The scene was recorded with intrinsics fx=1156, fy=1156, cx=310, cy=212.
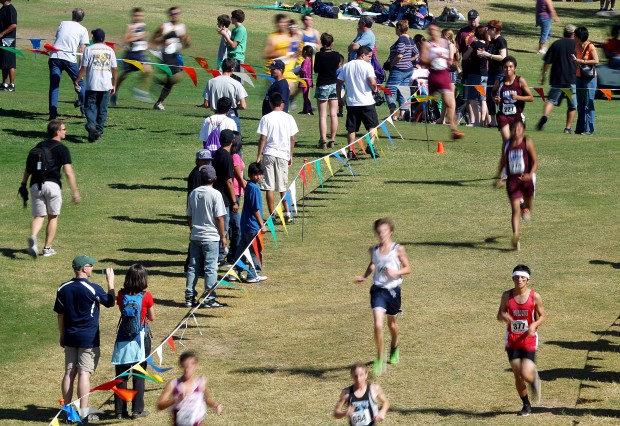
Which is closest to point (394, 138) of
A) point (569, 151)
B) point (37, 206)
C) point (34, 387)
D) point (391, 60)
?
point (391, 60)

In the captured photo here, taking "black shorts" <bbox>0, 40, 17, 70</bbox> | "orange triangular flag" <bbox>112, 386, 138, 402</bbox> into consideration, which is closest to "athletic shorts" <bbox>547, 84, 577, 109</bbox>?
"black shorts" <bbox>0, 40, 17, 70</bbox>

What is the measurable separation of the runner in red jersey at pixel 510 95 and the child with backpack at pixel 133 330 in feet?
27.7

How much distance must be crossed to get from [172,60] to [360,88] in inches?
203

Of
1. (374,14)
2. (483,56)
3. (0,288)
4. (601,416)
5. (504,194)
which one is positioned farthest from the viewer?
(374,14)

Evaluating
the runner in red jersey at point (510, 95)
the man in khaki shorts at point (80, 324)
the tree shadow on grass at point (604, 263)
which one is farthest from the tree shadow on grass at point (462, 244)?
the man in khaki shorts at point (80, 324)

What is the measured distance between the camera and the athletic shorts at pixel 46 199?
1588cm

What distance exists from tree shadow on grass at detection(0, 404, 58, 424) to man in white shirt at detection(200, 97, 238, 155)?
6.13 m

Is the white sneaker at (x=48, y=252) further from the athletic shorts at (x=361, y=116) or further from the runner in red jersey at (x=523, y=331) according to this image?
the runner in red jersey at (x=523, y=331)

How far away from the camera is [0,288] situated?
1517 centimetres

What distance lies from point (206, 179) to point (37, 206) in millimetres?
3051

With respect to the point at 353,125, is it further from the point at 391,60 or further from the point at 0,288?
the point at 0,288

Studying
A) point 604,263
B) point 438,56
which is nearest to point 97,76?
point 438,56

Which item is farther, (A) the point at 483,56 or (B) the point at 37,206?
(A) the point at 483,56

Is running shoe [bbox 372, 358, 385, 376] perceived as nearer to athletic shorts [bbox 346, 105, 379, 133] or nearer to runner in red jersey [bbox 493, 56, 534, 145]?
runner in red jersey [bbox 493, 56, 534, 145]
